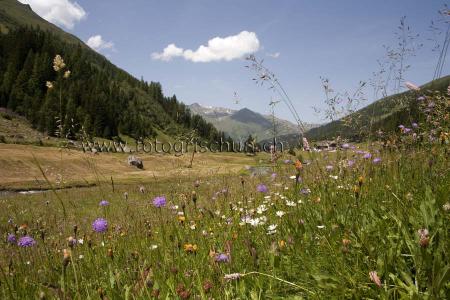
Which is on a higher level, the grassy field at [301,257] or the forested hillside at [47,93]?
the forested hillside at [47,93]

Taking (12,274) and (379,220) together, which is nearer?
(379,220)

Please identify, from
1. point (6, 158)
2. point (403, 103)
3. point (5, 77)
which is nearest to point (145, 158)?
point (6, 158)

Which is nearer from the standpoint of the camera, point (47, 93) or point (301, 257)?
point (301, 257)

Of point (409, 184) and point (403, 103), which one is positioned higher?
point (403, 103)

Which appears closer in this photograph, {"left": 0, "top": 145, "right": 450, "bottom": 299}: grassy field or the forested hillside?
{"left": 0, "top": 145, "right": 450, "bottom": 299}: grassy field

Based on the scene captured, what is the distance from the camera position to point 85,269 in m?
3.88

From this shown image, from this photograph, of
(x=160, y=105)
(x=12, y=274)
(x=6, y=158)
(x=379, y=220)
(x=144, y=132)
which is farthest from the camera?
(x=160, y=105)

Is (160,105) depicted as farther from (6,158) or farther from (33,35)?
(6,158)

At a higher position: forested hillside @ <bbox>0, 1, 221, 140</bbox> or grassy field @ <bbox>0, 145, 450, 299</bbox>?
forested hillside @ <bbox>0, 1, 221, 140</bbox>

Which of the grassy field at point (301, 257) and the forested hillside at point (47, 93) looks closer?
the grassy field at point (301, 257)

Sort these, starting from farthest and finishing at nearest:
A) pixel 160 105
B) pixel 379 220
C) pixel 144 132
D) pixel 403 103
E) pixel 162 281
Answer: pixel 160 105
pixel 144 132
pixel 403 103
pixel 379 220
pixel 162 281

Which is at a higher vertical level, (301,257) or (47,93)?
(47,93)

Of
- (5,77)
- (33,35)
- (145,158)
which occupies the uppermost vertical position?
(33,35)

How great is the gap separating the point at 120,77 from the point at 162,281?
200m
